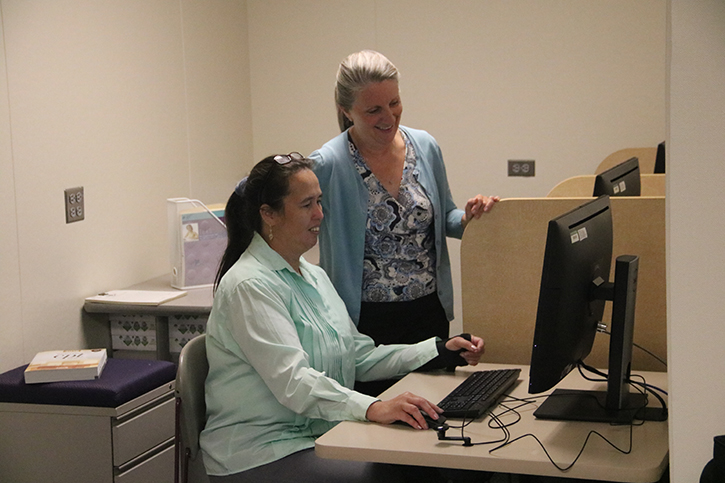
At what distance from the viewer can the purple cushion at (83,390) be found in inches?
92.0

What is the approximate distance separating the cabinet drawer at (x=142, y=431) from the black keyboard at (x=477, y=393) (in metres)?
1.19

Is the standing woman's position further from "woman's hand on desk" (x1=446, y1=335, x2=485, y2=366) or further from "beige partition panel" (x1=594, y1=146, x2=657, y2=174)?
"beige partition panel" (x1=594, y1=146, x2=657, y2=174)

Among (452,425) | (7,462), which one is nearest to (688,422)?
(452,425)

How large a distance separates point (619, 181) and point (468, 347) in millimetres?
629

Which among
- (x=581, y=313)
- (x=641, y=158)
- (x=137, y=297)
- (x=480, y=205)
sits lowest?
(x=137, y=297)

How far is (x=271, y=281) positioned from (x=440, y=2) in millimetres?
3124

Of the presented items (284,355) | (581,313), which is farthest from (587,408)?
(284,355)

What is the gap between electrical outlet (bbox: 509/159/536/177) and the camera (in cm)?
438

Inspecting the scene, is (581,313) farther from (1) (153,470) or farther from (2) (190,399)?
(1) (153,470)

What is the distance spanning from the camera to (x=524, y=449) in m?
1.35

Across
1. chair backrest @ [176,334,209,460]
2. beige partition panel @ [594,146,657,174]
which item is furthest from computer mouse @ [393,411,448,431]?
beige partition panel @ [594,146,657,174]

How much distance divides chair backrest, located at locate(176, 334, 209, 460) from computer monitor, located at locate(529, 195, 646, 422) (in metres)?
0.76

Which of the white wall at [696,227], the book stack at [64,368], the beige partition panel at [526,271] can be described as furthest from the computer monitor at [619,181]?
the book stack at [64,368]

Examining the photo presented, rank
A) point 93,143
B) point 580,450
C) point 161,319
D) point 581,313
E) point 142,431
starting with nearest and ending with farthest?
point 580,450 < point 581,313 < point 142,431 < point 161,319 < point 93,143
